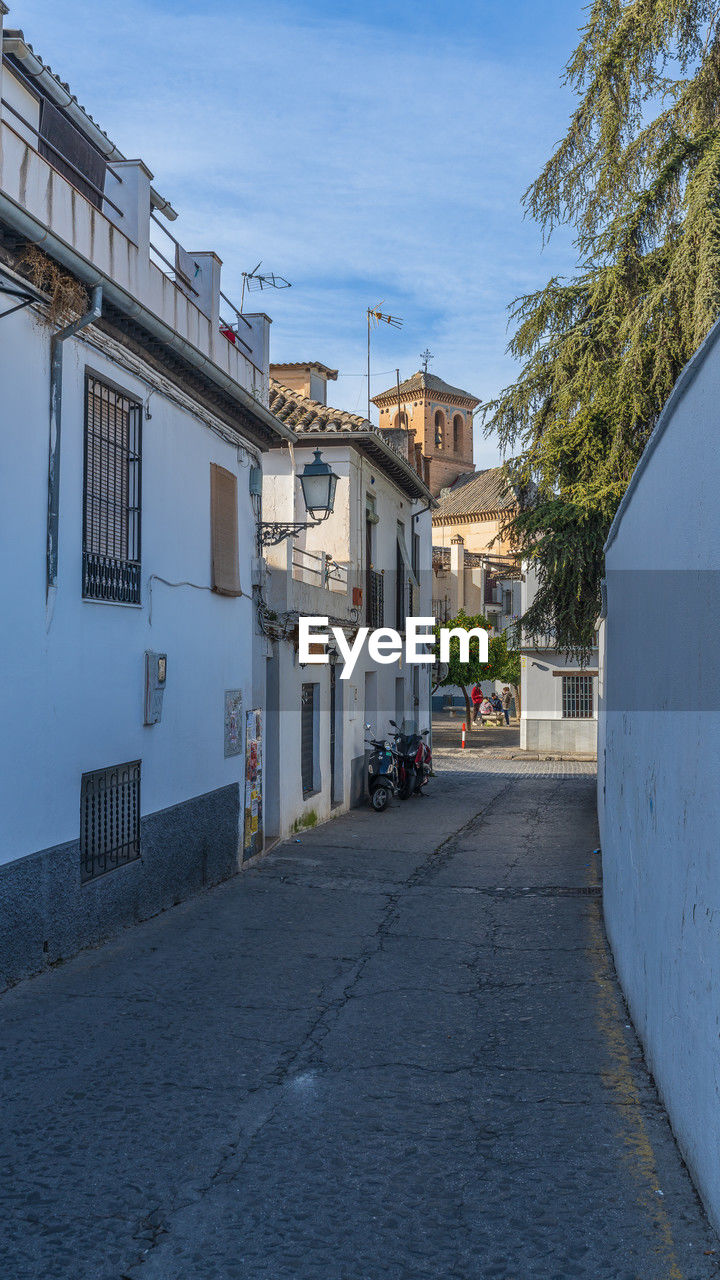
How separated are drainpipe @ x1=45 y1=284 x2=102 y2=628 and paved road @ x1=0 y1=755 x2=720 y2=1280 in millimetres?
2592

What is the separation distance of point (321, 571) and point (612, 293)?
5.49 m

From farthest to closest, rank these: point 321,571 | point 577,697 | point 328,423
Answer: point 577,697, point 328,423, point 321,571

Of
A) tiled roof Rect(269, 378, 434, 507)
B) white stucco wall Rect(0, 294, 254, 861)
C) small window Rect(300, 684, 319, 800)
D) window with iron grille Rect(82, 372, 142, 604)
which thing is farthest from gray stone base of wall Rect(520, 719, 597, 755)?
window with iron grille Rect(82, 372, 142, 604)

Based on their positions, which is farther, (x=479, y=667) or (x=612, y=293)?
(x=479, y=667)

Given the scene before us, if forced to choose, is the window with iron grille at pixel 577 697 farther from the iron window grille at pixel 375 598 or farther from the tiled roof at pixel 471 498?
the tiled roof at pixel 471 498

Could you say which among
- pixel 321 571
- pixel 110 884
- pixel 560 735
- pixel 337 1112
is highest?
pixel 321 571

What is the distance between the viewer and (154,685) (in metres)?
9.17

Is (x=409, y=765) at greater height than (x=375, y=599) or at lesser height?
lesser

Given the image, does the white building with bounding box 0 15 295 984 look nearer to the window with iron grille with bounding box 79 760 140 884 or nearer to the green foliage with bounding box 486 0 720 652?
the window with iron grille with bounding box 79 760 140 884

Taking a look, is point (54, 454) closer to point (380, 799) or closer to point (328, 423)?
point (328, 423)

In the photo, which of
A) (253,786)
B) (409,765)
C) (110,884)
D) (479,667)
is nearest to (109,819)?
(110,884)

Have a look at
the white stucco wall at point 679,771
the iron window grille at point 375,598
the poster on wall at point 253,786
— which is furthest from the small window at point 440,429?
the white stucco wall at point 679,771

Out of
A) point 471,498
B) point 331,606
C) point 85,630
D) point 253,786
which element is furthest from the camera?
point 471,498

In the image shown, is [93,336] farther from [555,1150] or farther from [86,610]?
[555,1150]
